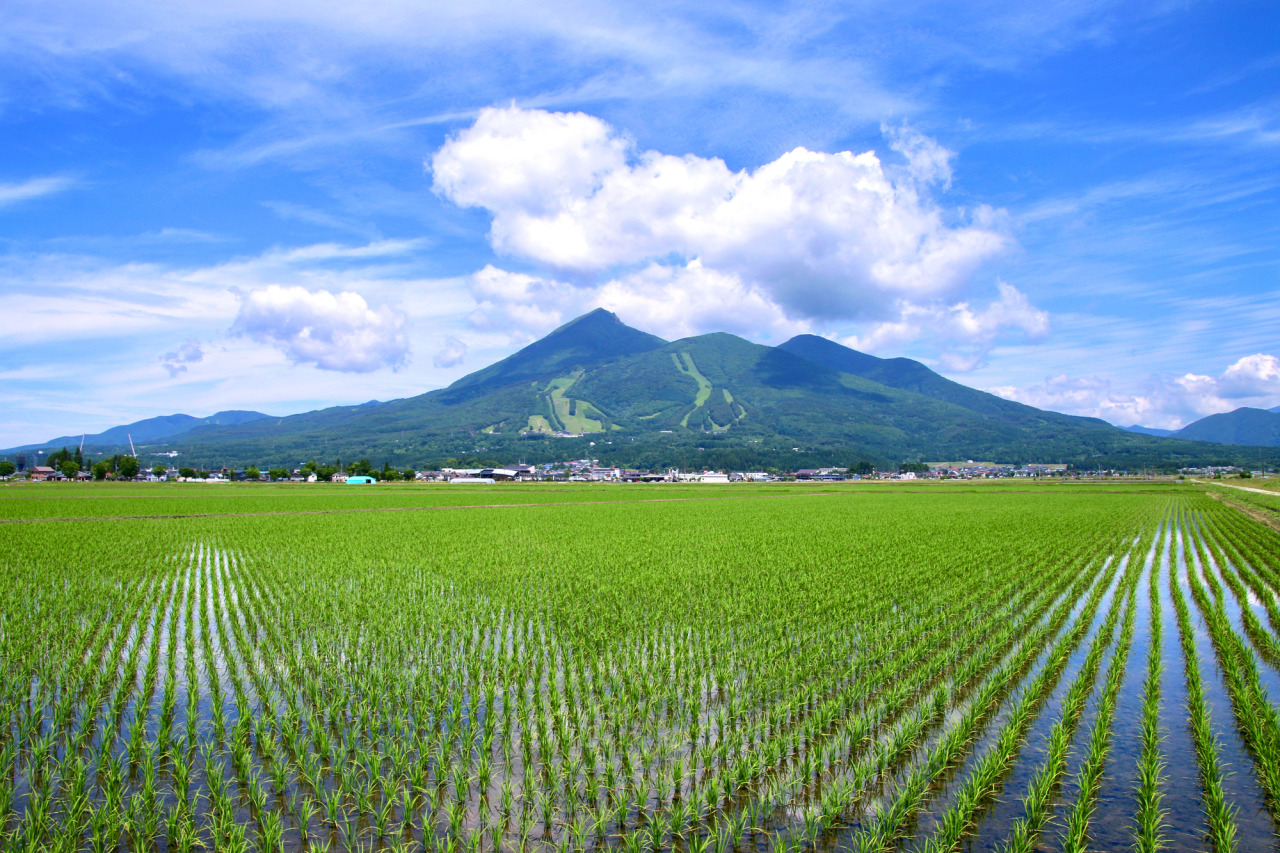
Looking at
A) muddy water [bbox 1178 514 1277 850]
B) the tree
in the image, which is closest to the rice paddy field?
muddy water [bbox 1178 514 1277 850]

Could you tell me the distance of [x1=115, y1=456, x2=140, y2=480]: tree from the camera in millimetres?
103312

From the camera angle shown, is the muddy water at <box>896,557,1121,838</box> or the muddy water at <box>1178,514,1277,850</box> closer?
the muddy water at <box>1178,514,1277,850</box>

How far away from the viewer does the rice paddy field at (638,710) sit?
4828mm

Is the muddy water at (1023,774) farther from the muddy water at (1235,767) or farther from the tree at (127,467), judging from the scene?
the tree at (127,467)

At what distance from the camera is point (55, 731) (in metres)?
6.27

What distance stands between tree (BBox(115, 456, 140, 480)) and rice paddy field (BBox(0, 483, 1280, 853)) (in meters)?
109

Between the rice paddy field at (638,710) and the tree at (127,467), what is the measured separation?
108757 mm

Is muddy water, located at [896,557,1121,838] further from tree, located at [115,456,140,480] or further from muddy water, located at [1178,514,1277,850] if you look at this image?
tree, located at [115,456,140,480]

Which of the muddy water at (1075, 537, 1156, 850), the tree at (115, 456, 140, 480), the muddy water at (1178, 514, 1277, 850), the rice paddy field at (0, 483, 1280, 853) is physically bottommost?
the muddy water at (1178, 514, 1277, 850)

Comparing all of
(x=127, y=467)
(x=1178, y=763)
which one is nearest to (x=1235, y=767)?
(x=1178, y=763)

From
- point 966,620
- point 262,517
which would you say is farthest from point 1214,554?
point 262,517

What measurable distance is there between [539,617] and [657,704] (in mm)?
4448

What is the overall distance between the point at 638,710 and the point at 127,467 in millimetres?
124286

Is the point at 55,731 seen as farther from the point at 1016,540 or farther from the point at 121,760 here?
the point at 1016,540
